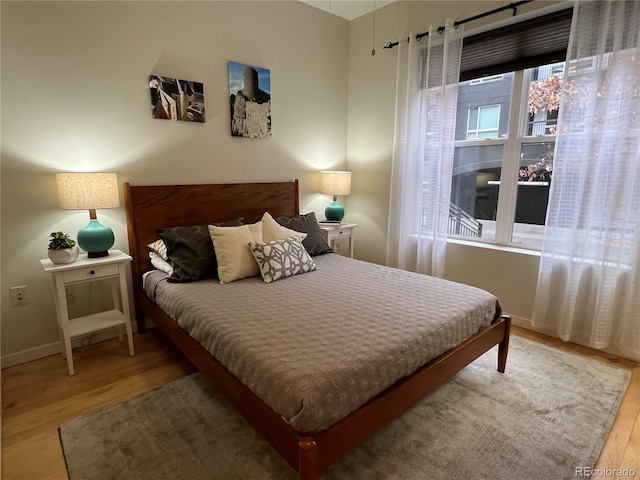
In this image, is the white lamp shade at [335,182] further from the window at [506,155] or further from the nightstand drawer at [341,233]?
the window at [506,155]

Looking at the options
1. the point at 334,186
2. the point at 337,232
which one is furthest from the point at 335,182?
the point at 337,232

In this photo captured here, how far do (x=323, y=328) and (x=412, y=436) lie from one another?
674 millimetres

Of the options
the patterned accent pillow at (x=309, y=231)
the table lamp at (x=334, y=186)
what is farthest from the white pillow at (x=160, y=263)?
the table lamp at (x=334, y=186)

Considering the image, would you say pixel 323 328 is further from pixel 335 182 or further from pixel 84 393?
pixel 335 182

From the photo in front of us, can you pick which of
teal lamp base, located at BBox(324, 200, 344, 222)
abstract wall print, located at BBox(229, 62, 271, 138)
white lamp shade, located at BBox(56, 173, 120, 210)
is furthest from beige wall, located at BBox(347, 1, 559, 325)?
white lamp shade, located at BBox(56, 173, 120, 210)

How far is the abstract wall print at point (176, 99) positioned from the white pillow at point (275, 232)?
101 cm

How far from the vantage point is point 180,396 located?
6.58 ft

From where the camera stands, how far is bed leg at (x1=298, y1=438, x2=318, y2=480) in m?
1.19

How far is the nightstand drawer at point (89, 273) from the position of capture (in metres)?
2.16

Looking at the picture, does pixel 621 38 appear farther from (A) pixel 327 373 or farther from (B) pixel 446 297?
(A) pixel 327 373

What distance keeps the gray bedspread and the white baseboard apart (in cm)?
56

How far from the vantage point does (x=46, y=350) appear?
2.44 metres

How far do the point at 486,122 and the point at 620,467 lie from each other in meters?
2.55

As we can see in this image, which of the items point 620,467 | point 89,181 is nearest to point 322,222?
point 89,181
